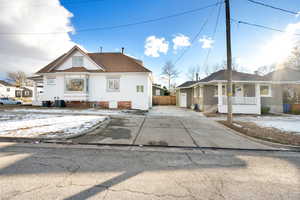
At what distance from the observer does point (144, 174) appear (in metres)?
2.88

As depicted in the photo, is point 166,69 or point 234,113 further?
point 166,69

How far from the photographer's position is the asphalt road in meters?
2.27

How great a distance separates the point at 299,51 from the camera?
23.1 metres

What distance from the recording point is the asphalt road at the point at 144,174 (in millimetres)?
2266

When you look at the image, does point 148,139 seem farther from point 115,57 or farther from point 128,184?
point 115,57

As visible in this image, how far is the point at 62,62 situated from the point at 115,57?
6.04 metres

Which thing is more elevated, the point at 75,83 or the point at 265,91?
the point at 75,83

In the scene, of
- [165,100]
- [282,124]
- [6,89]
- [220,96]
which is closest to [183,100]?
[165,100]

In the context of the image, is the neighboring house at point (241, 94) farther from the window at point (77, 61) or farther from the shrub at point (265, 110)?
the window at point (77, 61)

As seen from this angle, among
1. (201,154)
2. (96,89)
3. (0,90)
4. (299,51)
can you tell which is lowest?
(201,154)

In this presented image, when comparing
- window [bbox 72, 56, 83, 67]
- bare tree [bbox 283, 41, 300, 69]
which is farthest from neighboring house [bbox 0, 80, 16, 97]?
bare tree [bbox 283, 41, 300, 69]

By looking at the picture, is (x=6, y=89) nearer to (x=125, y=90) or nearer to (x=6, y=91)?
(x=6, y=91)

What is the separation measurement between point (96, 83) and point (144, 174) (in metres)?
14.2

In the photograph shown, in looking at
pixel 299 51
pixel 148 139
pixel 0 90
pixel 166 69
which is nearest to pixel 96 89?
pixel 148 139
